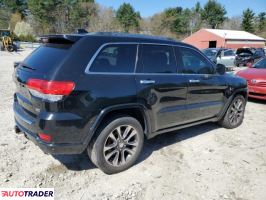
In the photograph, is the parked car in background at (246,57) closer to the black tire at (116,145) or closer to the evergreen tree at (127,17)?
the black tire at (116,145)

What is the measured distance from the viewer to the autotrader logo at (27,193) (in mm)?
3363

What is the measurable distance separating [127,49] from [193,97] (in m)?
1.64

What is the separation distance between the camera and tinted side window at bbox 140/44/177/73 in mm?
4051

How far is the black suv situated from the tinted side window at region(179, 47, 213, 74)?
19mm

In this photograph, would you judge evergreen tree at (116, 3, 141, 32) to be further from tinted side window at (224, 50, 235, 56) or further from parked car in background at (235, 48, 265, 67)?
tinted side window at (224, 50, 235, 56)

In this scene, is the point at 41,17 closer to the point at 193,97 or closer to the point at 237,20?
the point at 237,20

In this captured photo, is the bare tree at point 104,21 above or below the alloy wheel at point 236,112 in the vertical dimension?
above

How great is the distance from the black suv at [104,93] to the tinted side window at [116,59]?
13mm

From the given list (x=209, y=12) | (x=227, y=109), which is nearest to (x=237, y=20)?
(x=209, y=12)

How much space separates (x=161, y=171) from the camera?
405cm

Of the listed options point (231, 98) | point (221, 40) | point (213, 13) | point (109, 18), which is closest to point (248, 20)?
point (213, 13)

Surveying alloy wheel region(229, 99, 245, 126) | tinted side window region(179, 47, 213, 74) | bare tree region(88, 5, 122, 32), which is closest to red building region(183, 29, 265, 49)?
bare tree region(88, 5, 122, 32)

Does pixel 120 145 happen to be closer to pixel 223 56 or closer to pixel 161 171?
pixel 161 171

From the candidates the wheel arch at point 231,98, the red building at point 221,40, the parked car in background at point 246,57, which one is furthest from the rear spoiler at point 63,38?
the red building at point 221,40
